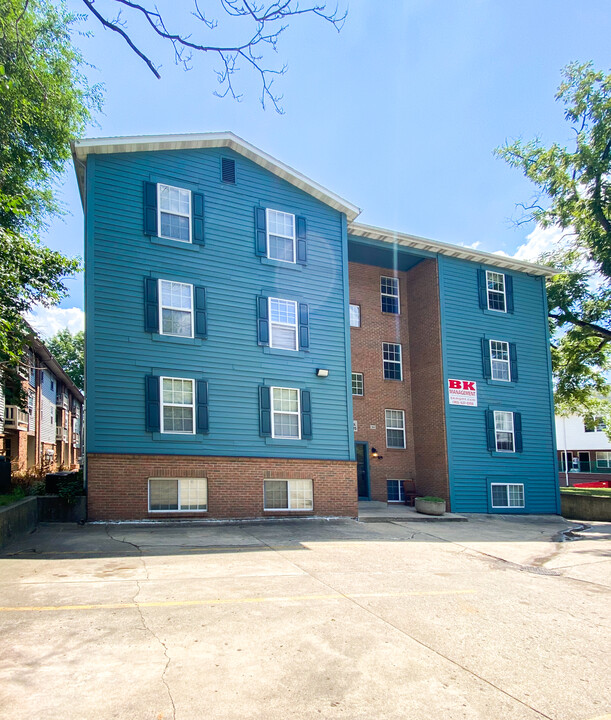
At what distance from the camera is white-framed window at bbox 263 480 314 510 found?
15.8m

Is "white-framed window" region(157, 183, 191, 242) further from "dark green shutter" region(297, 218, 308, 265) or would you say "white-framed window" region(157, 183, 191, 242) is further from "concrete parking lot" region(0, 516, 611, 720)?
Result: "concrete parking lot" region(0, 516, 611, 720)

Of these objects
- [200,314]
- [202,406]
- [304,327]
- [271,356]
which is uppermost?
[200,314]

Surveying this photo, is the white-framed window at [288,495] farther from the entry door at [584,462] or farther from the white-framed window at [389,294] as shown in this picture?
the entry door at [584,462]

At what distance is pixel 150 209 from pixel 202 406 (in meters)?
5.39

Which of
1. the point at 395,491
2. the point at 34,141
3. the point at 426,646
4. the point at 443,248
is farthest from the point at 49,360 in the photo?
the point at 426,646

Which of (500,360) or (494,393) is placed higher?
(500,360)

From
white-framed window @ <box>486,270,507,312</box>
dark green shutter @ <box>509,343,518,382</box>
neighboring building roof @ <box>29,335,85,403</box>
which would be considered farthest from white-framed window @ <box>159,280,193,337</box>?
dark green shutter @ <box>509,343,518,382</box>

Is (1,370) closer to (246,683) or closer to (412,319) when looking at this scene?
(246,683)

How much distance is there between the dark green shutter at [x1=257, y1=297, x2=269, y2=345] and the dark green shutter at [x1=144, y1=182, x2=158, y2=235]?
342 cm

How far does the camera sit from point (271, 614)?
6777 millimetres

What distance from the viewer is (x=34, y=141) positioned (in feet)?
55.3

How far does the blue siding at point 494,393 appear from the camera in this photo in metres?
20.0

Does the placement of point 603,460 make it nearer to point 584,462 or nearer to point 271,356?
point 584,462

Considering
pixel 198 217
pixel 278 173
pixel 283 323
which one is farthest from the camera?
pixel 278 173
